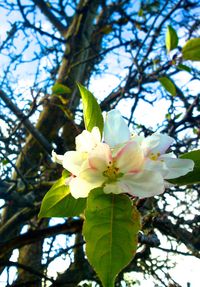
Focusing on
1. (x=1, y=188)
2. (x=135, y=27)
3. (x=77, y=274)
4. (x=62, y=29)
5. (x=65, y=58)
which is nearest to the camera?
(x=1, y=188)

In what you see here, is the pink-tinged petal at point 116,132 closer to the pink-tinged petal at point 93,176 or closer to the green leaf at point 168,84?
the pink-tinged petal at point 93,176

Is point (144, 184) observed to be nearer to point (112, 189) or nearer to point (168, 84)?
point (112, 189)

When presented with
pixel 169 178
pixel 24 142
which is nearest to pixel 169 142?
pixel 169 178

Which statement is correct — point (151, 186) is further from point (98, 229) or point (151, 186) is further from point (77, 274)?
point (77, 274)

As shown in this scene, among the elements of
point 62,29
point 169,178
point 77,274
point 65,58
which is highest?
point 62,29

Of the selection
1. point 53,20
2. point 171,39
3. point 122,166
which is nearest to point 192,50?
point 171,39

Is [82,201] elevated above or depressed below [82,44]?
below

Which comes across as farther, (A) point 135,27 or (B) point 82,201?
(A) point 135,27
